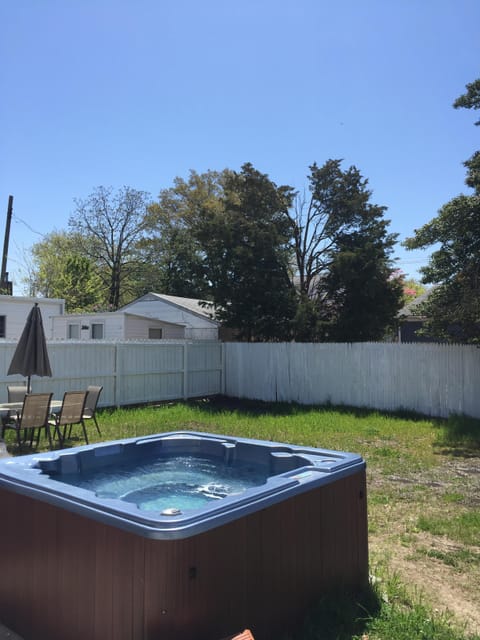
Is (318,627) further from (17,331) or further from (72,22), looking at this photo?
(17,331)

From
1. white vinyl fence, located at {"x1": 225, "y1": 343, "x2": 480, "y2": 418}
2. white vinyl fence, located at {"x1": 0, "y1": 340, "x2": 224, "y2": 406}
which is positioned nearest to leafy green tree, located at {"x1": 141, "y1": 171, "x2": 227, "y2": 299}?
white vinyl fence, located at {"x1": 0, "y1": 340, "x2": 224, "y2": 406}

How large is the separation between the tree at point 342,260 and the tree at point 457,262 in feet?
13.1

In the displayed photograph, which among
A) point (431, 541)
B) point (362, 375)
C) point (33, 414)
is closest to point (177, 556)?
point (431, 541)

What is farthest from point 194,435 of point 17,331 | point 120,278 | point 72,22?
point 120,278

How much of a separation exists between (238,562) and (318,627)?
839mm

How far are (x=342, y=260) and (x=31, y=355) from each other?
935 cm

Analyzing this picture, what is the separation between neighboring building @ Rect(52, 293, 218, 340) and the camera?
1772cm

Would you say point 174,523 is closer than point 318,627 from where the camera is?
Yes

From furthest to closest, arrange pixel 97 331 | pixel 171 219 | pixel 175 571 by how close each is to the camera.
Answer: pixel 171 219 < pixel 97 331 < pixel 175 571

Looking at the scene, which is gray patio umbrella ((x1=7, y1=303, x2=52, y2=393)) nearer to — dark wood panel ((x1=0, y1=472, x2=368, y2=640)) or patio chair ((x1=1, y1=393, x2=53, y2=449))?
patio chair ((x1=1, y1=393, x2=53, y2=449))

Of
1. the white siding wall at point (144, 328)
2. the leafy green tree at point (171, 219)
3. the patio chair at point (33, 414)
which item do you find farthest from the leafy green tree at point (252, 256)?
the leafy green tree at point (171, 219)

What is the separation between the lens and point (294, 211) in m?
16.4

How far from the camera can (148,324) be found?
60.4 ft

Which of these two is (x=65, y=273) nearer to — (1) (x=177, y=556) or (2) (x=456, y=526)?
(2) (x=456, y=526)
